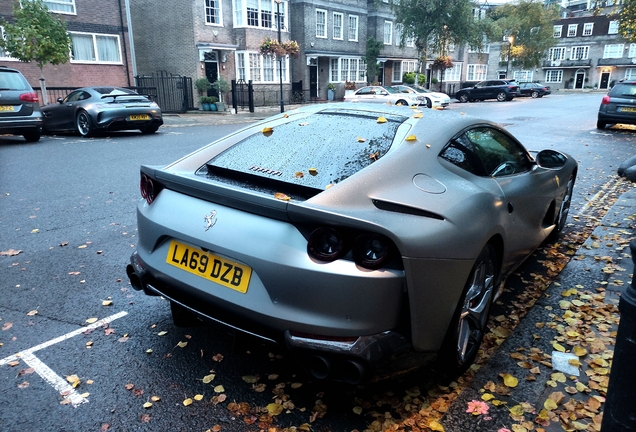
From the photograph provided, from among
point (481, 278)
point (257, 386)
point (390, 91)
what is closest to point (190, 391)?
point (257, 386)

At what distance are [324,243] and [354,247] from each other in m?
0.14

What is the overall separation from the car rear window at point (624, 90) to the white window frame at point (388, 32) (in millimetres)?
26798

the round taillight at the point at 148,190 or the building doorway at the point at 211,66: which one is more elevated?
the building doorway at the point at 211,66

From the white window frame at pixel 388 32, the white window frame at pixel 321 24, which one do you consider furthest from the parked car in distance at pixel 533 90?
the white window frame at pixel 321 24

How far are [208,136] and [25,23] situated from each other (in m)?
9.05

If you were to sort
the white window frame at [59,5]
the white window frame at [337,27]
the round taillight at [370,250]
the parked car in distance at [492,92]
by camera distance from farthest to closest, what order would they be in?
1. the parked car in distance at [492,92]
2. the white window frame at [337,27]
3. the white window frame at [59,5]
4. the round taillight at [370,250]

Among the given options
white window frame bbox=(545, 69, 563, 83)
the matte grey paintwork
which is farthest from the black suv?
white window frame bbox=(545, 69, 563, 83)

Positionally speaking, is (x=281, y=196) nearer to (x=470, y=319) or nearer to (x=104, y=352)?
(x=470, y=319)

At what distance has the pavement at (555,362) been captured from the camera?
252cm

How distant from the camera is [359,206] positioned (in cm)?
235

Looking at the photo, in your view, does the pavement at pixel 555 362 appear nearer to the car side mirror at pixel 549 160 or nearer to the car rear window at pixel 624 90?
the car side mirror at pixel 549 160

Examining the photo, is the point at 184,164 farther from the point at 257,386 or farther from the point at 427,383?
the point at 427,383

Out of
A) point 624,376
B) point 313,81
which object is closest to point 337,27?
point 313,81

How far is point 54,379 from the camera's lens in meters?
2.78
